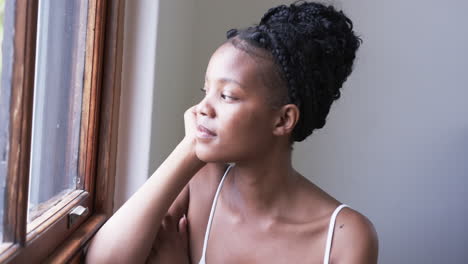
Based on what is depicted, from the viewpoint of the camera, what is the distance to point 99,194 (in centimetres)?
118

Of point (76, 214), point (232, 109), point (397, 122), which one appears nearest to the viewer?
point (232, 109)

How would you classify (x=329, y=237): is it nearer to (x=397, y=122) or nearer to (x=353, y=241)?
(x=353, y=241)

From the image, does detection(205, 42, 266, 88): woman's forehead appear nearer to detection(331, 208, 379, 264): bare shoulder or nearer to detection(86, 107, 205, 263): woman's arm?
detection(86, 107, 205, 263): woman's arm

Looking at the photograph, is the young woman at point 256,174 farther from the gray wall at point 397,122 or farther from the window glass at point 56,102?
the gray wall at point 397,122

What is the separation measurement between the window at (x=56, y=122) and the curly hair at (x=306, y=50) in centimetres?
32

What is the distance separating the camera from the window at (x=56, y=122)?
744 millimetres

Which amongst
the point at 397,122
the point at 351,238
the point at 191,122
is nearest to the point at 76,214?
the point at 191,122

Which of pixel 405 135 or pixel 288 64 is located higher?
pixel 288 64

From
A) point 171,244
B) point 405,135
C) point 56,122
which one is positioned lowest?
point 171,244

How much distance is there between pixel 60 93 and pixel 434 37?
125 centimetres

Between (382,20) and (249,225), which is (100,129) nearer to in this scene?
(249,225)

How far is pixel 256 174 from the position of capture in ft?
3.44

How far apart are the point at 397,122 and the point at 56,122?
1164mm

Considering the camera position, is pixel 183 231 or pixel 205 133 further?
pixel 183 231
